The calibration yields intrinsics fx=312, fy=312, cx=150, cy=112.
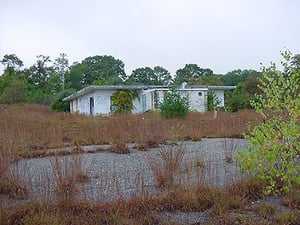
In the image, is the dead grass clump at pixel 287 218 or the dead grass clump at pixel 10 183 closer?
the dead grass clump at pixel 287 218

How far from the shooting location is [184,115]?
15766mm

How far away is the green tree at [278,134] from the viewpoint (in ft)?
10.9

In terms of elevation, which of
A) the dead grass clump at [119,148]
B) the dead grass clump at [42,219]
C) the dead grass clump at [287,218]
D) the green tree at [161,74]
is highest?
the green tree at [161,74]

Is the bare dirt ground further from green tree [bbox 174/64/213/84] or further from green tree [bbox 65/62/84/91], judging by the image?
green tree [bbox 174/64/213/84]

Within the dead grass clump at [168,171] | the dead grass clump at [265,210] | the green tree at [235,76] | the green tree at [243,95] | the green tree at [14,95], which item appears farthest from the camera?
the green tree at [235,76]

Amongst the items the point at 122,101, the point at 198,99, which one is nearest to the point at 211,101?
the point at 198,99

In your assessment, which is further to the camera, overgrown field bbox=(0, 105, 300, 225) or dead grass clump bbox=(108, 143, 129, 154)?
dead grass clump bbox=(108, 143, 129, 154)

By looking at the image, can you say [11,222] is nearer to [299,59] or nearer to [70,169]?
[70,169]

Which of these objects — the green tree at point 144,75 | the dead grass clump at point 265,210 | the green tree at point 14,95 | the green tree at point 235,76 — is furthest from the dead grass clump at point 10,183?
the green tree at point 144,75

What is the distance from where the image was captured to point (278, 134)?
3.42m

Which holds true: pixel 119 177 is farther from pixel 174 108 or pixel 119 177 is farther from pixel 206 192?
pixel 174 108

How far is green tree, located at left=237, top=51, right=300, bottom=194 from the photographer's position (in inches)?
130

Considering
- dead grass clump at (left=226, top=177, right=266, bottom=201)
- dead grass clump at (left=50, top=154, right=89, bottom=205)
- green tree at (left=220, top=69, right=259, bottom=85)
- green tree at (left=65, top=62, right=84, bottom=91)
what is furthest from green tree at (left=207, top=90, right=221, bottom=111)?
green tree at (left=65, top=62, right=84, bottom=91)

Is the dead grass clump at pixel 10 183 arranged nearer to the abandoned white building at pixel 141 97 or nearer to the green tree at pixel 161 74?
the abandoned white building at pixel 141 97
